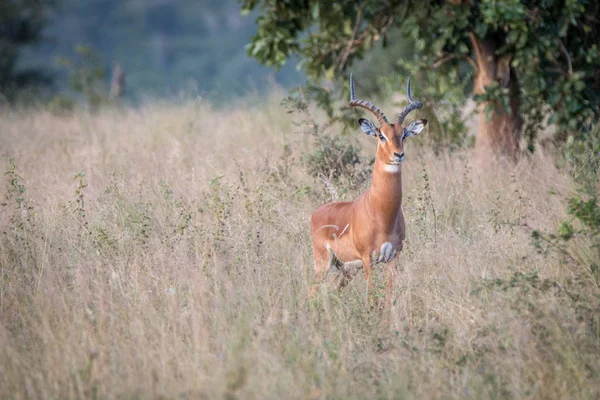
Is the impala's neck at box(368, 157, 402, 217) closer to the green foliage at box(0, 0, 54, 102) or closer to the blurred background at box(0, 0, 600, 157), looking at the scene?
the blurred background at box(0, 0, 600, 157)

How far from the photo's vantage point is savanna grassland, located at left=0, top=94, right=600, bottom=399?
13.9 feet

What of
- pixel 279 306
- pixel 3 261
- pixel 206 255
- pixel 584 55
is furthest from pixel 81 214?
pixel 584 55

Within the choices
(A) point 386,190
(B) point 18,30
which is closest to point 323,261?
(A) point 386,190

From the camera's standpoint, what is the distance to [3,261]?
6.16 m

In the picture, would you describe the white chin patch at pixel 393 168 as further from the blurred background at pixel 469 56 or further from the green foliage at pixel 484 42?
the green foliage at pixel 484 42

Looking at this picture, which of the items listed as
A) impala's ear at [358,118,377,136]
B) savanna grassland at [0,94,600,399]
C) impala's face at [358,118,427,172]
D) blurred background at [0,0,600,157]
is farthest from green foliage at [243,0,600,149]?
impala's face at [358,118,427,172]

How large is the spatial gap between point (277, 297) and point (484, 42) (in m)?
5.41

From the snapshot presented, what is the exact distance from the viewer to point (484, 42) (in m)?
9.48

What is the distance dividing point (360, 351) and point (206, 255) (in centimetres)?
173

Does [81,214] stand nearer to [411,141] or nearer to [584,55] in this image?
[411,141]

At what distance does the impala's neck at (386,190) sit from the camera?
18.2 feet

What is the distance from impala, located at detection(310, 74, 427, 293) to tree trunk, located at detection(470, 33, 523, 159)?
11.9 feet

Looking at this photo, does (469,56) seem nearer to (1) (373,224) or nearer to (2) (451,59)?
(2) (451,59)

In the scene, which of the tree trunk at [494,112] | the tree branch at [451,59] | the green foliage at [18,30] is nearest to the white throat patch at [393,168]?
the tree trunk at [494,112]
